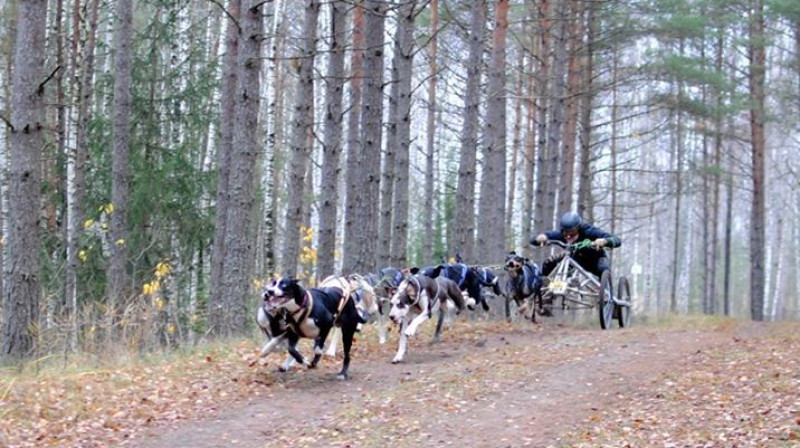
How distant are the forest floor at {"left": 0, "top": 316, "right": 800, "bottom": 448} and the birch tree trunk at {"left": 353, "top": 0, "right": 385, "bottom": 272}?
4.78 metres

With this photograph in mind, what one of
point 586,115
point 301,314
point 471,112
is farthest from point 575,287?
point 586,115

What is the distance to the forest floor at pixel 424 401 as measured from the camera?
837cm

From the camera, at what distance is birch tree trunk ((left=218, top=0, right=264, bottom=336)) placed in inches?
511

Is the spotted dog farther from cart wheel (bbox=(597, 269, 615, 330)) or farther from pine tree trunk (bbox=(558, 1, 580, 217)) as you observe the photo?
pine tree trunk (bbox=(558, 1, 580, 217))

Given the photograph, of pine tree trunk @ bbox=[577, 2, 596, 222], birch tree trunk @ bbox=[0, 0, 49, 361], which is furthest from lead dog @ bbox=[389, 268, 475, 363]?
pine tree trunk @ bbox=[577, 2, 596, 222]

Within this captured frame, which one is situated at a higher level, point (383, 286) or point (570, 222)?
point (570, 222)

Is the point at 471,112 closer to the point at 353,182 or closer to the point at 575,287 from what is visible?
the point at 353,182

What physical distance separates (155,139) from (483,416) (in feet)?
48.5

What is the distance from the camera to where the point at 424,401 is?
31.6 ft

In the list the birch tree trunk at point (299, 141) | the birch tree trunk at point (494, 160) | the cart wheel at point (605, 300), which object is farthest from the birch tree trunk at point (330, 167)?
the cart wheel at point (605, 300)

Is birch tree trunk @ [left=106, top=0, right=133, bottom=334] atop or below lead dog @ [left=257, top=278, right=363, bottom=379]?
atop

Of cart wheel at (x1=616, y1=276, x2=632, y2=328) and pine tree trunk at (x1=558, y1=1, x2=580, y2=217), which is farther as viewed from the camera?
pine tree trunk at (x1=558, y1=1, x2=580, y2=217)

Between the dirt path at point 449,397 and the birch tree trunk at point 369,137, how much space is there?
12.5 feet

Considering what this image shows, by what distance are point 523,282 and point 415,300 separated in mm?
3930
